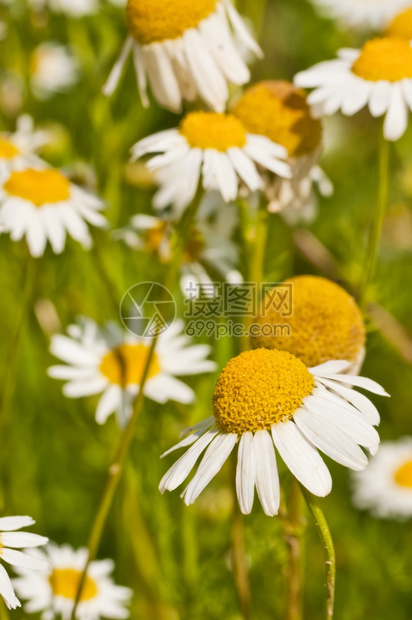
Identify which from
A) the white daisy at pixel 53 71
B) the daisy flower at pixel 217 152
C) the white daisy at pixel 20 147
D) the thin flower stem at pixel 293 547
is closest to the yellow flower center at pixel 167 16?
the daisy flower at pixel 217 152

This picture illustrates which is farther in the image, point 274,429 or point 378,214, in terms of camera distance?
point 378,214

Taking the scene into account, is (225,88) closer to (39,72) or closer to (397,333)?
(397,333)

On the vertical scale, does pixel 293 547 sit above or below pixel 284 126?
below

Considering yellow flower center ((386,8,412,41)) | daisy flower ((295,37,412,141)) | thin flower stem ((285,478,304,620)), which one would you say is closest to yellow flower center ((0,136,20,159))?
daisy flower ((295,37,412,141))

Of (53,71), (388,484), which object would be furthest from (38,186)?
(53,71)

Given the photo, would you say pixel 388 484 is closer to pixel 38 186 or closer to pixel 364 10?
pixel 38 186

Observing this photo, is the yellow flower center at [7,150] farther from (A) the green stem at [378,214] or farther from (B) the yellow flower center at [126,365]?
(A) the green stem at [378,214]

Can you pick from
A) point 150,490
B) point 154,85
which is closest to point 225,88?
point 154,85
